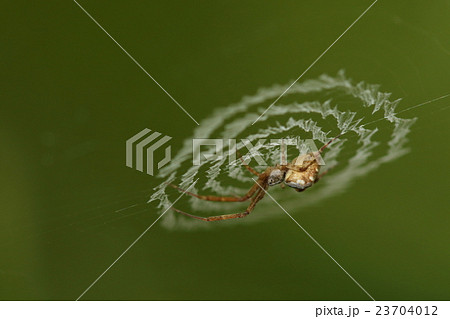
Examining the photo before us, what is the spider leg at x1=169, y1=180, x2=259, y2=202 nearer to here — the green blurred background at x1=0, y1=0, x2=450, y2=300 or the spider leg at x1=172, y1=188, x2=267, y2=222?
the spider leg at x1=172, y1=188, x2=267, y2=222

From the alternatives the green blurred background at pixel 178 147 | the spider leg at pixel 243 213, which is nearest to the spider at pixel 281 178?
the spider leg at pixel 243 213

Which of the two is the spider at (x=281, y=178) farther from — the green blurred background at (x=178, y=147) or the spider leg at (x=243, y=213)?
the green blurred background at (x=178, y=147)

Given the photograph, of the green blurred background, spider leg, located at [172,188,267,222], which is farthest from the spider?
the green blurred background

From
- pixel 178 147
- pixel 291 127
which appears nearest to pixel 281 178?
pixel 291 127

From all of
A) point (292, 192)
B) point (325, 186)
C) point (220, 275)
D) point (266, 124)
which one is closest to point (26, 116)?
point (266, 124)

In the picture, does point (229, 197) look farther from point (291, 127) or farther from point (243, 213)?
point (291, 127)

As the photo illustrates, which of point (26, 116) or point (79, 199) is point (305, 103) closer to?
point (79, 199)
